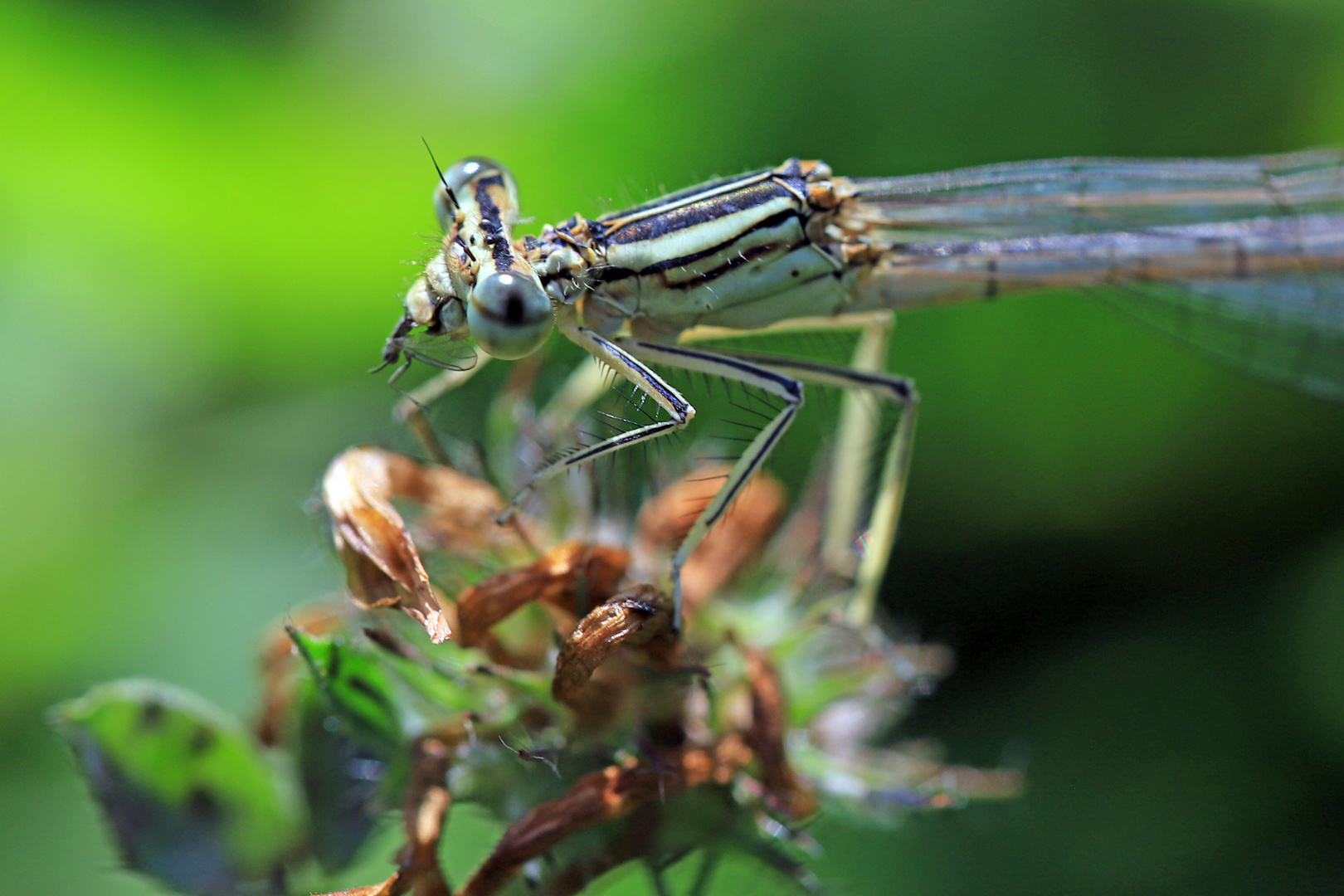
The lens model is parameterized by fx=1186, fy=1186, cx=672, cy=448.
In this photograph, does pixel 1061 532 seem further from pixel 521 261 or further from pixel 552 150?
pixel 521 261

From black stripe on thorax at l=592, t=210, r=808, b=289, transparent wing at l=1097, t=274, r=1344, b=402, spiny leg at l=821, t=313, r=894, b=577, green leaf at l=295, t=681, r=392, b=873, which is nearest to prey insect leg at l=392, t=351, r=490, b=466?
black stripe on thorax at l=592, t=210, r=808, b=289

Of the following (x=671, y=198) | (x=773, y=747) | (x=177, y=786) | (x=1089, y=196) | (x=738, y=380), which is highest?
(x=671, y=198)

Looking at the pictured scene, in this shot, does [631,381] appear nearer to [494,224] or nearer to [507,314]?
[507,314]

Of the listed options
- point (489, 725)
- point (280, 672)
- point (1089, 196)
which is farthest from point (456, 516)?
point (1089, 196)

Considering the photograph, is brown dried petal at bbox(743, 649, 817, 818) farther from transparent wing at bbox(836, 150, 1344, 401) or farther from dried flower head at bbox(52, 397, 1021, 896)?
transparent wing at bbox(836, 150, 1344, 401)

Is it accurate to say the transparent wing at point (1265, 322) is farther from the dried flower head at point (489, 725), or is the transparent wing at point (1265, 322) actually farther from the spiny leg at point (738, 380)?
the dried flower head at point (489, 725)

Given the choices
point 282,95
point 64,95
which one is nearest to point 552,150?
point 282,95
